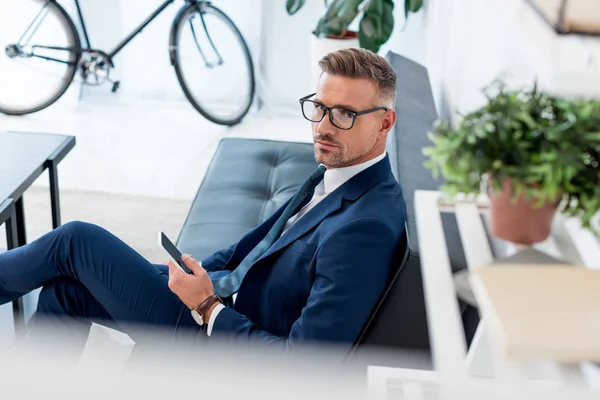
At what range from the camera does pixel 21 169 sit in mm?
2277

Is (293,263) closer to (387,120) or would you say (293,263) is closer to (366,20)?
(387,120)

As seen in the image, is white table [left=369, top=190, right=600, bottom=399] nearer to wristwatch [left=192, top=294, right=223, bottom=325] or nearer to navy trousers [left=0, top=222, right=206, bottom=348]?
wristwatch [left=192, top=294, right=223, bottom=325]

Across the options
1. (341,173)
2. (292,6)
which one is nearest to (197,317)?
(341,173)

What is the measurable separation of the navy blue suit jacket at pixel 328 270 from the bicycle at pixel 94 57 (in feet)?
8.41

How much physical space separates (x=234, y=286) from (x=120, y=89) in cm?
295

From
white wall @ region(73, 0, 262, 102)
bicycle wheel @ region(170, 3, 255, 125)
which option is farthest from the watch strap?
white wall @ region(73, 0, 262, 102)

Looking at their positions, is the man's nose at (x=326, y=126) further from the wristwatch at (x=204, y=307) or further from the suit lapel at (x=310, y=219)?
the wristwatch at (x=204, y=307)

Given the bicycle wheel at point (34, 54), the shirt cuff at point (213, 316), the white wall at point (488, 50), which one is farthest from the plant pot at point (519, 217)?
the bicycle wheel at point (34, 54)

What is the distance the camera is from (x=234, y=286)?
166 cm

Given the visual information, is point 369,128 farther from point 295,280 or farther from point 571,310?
point 571,310

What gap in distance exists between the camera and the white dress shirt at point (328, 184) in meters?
1.51

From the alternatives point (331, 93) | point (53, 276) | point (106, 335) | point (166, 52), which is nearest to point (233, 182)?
point (106, 335)

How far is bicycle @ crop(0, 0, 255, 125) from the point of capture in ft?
12.9

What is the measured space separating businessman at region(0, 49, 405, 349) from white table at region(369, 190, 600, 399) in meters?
0.26
